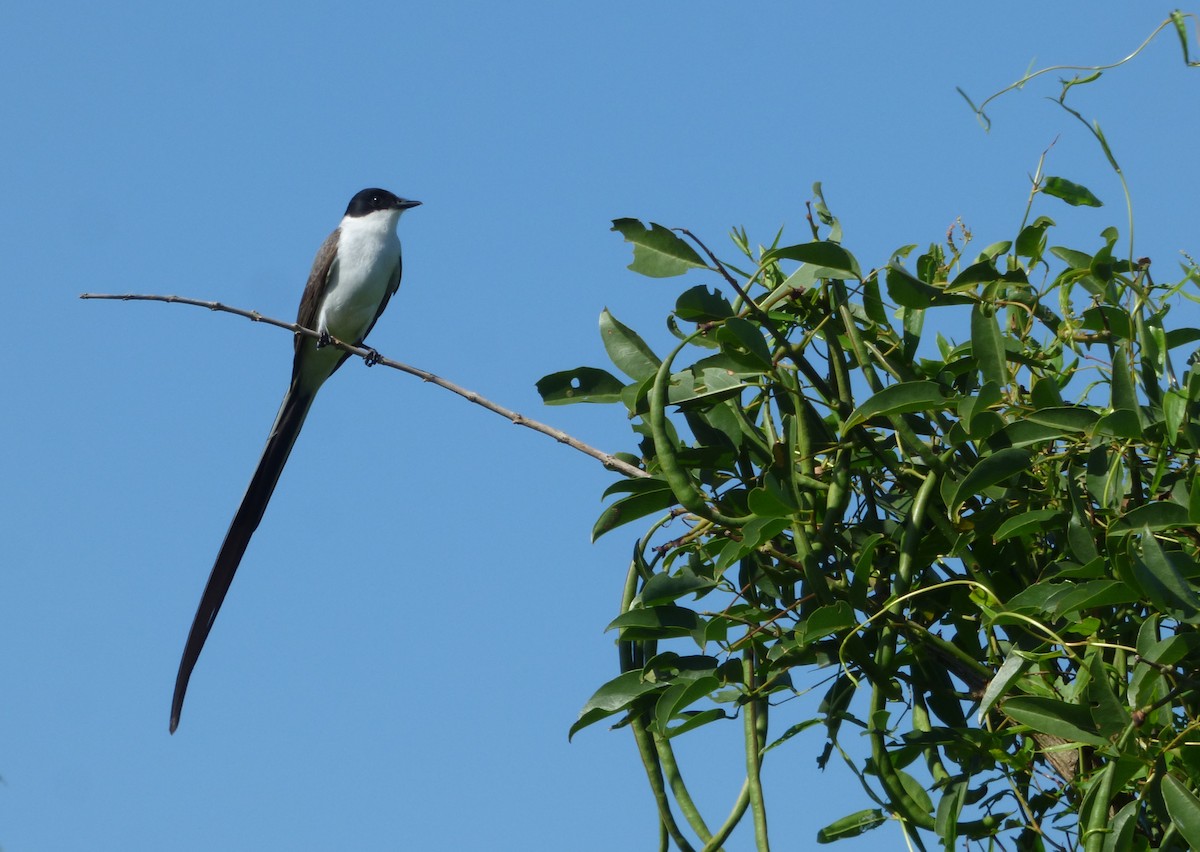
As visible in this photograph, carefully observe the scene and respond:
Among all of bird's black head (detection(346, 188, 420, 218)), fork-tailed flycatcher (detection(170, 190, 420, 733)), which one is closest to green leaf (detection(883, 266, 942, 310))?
fork-tailed flycatcher (detection(170, 190, 420, 733))

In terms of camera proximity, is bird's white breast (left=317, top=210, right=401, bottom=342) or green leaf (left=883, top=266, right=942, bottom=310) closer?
green leaf (left=883, top=266, right=942, bottom=310)

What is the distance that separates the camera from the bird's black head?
7.16 meters

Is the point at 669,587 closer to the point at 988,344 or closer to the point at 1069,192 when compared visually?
the point at 988,344

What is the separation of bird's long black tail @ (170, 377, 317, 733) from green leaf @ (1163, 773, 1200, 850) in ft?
6.74

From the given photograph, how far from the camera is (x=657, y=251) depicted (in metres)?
1.75

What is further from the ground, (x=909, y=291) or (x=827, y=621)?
(x=909, y=291)

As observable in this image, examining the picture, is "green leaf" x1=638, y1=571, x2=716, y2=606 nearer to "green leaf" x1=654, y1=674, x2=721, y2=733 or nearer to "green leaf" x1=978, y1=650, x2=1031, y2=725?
"green leaf" x1=654, y1=674, x2=721, y2=733

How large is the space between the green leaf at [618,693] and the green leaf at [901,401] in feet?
1.41

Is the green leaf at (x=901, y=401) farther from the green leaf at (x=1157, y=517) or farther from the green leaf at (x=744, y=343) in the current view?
the green leaf at (x=1157, y=517)

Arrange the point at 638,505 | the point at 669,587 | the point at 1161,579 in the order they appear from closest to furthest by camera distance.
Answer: the point at 1161,579, the point at 669,587, the point at 638,505

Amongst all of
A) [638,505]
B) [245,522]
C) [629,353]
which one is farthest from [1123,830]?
[245,522]

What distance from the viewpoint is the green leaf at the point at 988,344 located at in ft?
5.26

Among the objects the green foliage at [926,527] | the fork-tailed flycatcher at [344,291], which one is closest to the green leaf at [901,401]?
the green foliage at [926,527]

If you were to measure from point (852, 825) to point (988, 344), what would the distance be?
2.16 ft
